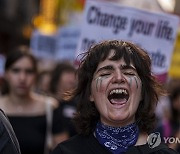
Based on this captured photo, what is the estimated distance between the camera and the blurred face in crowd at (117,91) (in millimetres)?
3520

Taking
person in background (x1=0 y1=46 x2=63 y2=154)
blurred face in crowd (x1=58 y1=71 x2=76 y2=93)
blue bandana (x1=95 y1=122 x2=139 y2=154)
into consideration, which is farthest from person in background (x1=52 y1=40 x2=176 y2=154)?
blurred face in crowd (x1=58 y1=71 x2=76 y2=93)

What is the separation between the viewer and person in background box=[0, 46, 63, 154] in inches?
220

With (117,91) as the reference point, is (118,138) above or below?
below

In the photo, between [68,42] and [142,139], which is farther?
[68,42]

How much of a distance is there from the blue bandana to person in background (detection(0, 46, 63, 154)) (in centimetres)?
210

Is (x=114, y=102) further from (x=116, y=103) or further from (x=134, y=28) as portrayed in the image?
(x=134, y=28)

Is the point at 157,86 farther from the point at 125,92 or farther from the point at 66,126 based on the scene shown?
the point at 66,126

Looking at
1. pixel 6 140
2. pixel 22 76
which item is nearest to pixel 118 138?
pixel 6 140

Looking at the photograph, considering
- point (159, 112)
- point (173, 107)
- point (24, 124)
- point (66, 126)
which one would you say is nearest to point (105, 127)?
point (24, 124)

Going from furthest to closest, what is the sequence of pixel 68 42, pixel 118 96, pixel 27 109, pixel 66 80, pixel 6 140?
A: 1. pixel 68 42
2. pixel 66 80
3. pixel 27 109
4. pixel 118 96
5. pixel 6 140

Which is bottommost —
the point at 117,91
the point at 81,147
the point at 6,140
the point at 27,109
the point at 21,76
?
the point at 27,109

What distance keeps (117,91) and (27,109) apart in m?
2.49

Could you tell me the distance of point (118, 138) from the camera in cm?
347

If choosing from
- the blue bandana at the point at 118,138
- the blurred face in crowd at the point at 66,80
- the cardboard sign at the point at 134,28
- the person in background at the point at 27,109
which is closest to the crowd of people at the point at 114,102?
the blue bandana at the point at 118,138
